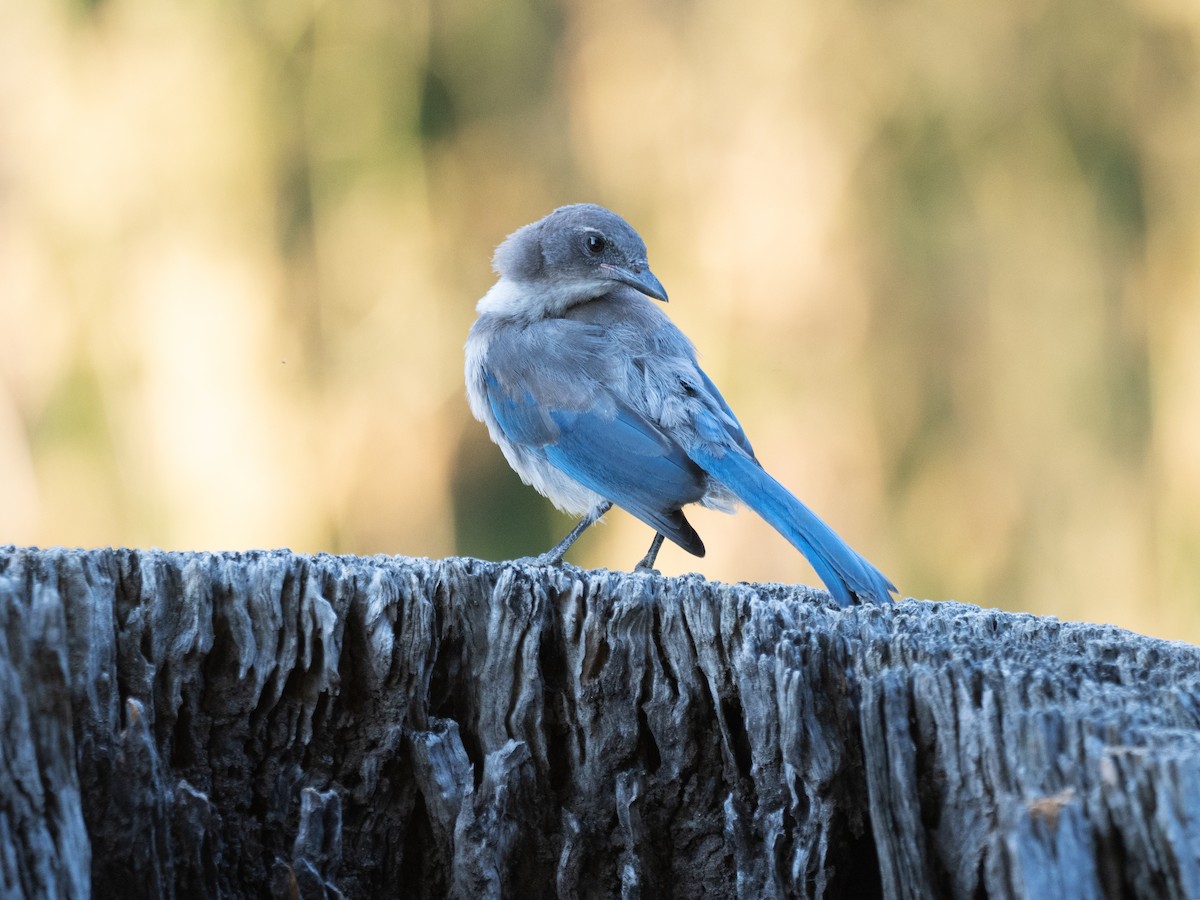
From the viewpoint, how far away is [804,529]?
9.55ft

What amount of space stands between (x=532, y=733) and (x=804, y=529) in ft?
3.89

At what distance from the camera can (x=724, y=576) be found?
5.52 meters

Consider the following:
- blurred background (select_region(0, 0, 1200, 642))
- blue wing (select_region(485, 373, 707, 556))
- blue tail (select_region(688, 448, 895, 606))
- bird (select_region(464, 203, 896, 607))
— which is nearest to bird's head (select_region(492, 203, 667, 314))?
bird (select_region(464, 203, 896, 607))

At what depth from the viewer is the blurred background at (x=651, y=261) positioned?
17.8ft

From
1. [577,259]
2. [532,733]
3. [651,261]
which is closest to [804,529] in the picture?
[532,733]

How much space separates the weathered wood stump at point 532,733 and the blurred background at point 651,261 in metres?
3.46

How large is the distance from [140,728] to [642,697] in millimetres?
673

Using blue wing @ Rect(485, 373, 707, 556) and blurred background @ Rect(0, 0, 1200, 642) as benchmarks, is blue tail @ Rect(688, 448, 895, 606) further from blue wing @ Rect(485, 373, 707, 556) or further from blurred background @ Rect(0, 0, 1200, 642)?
blurred background @ Rect(0, 0, 1200, 642)

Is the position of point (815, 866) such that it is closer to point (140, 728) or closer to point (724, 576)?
point (140, 728)

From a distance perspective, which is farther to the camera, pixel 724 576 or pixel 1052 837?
pixel 724 576

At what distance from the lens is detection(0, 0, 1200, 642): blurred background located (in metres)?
5.44

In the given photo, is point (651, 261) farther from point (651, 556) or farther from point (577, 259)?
point (651, 556)

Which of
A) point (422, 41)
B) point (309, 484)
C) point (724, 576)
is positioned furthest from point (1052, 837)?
point (422, 41)

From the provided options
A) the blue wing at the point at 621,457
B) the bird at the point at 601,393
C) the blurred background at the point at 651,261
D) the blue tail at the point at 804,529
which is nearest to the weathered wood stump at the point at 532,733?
the blue tail at the point at 804,529
